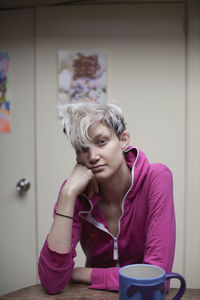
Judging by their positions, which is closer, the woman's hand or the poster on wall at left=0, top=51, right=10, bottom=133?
the woman's hand

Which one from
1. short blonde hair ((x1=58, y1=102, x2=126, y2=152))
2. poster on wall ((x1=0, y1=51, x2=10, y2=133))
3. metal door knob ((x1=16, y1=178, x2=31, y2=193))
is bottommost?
metal door knob ((x1=16, y1=178, x2=31, y2=193))

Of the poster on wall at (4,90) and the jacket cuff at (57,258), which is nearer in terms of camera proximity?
the jacket cuff at (57,258)

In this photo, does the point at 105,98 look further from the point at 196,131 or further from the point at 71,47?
the point at 196,131

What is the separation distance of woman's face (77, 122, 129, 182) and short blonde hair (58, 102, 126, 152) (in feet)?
0.07

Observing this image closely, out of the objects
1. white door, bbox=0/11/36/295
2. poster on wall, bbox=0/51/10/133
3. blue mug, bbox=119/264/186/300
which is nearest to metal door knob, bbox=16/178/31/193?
white door, bbox=0/11/36/295

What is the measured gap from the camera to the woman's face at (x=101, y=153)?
1.09 meters

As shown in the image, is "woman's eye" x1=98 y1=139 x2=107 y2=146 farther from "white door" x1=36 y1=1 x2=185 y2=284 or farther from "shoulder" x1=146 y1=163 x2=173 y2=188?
"white door" x1=36 y1=1 x2=185 y2=284

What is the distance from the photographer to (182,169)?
2.22 meters

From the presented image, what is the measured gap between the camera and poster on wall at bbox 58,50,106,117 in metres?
2.25

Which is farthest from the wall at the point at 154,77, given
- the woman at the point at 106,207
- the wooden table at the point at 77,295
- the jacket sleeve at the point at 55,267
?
the wooden table at the point at 77,295

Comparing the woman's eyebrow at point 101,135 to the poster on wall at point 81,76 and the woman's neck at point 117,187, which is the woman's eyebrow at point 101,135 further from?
the poster on wall at point 81,76

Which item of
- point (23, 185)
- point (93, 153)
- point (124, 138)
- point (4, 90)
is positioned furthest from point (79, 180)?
point (4, 90)

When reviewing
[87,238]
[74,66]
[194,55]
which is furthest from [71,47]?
[87,238]

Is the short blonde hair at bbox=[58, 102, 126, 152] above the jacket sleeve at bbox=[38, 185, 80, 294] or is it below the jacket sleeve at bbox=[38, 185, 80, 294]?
above
